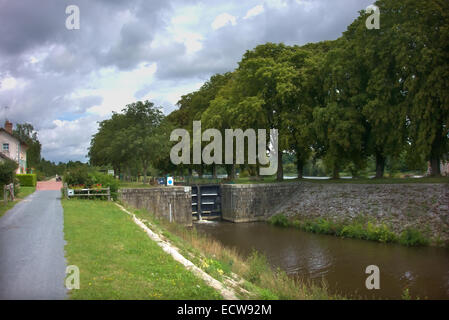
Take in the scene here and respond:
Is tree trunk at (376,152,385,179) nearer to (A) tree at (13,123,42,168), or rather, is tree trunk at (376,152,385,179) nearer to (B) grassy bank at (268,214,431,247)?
(B) grassy bank at (268,214,431,247)

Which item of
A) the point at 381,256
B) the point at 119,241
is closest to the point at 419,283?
the point at 381,256

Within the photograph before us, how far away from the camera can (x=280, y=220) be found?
1282 inches

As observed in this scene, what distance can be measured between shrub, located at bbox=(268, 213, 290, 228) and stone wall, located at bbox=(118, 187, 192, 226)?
25.4 feet

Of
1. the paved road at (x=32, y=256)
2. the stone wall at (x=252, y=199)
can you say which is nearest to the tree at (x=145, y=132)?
the stone wall at (x=252, y=199)

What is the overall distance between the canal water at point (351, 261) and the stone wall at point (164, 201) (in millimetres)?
5163

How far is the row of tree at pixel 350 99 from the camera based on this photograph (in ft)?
85.4

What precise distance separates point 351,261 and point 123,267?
14.2 metres

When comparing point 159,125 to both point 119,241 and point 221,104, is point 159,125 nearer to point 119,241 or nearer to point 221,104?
point 221,104

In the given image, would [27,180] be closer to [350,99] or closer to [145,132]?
[145,132]

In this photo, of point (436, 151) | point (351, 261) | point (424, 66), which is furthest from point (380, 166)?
point (351, 261)

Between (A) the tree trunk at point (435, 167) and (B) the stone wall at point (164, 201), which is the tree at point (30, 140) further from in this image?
(A) the tree trunk at point (435, 167)

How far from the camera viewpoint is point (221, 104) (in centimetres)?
4184

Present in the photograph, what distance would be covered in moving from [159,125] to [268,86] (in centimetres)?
1282
